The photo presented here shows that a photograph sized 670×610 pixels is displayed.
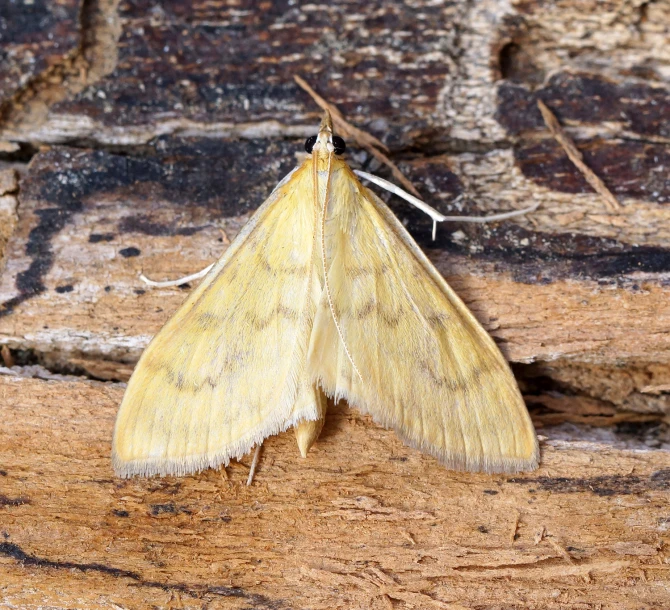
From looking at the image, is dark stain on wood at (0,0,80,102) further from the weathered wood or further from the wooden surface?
the weathered wood

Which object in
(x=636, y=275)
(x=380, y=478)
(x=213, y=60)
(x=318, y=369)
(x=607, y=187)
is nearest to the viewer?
(x=318, y=369)

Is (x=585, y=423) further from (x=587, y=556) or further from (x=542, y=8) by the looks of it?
(x=542, y=8)

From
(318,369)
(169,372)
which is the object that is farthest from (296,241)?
(169,372)

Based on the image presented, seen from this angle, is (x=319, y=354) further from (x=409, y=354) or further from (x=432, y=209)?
(x=432, y=209)

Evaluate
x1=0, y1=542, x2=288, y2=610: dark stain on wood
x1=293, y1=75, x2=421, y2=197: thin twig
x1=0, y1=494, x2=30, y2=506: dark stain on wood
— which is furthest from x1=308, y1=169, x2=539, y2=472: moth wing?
x1=0, y1=494, x2=30, y2=506: dark stain on wood

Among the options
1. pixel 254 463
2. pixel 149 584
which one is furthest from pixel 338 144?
pixel 149 584

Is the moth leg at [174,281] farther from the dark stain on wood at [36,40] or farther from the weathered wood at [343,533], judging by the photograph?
the dark stain on wood at [36,40]
